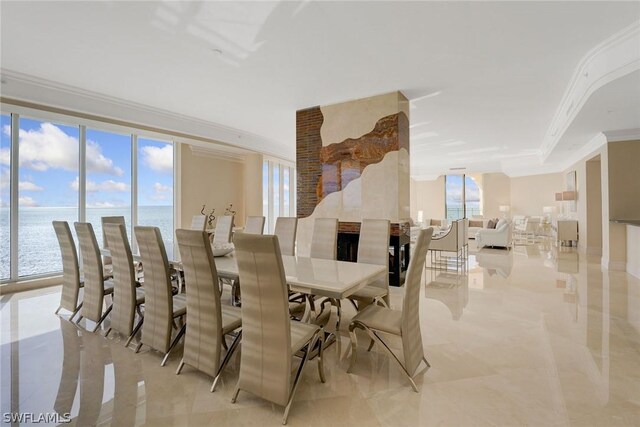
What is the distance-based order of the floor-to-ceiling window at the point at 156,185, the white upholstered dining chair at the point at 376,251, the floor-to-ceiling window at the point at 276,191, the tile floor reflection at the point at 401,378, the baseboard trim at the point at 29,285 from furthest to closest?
the floor-to-ceiling window at the point at 276,191 < the floor-to-ceiling window at the point at 156,185 < the baseboard trim at the point at 29,285 < the white upholstered dining chair at the point at 376,251 < the tile floor reflection at the point at 401,378

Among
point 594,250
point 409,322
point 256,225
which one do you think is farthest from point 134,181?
point 594,250

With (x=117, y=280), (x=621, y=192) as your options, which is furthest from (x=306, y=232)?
(x=621, y=192)

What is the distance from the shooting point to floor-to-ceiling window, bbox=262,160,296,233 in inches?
332

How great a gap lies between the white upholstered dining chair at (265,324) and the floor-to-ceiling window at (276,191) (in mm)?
6587

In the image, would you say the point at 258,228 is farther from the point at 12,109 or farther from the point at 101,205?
the point at 12,109

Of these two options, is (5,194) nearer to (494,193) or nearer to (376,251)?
(376,251)

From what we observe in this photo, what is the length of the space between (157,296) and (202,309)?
596 mm

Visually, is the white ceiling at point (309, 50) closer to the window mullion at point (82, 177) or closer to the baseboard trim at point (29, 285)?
the window mullion at point (82, 177)

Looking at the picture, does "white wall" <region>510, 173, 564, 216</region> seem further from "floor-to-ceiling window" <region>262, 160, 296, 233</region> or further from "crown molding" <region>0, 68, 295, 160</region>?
"crown molding" <region>0, 68, 295, 160</region>

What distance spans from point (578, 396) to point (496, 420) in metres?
0.68

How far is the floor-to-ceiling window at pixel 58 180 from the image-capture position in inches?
171

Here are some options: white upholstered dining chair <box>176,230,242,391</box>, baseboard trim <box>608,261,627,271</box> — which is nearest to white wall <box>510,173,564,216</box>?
baseboard trim <box>608,261,627,271</box>

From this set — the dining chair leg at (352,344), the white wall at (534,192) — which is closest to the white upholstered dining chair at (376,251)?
the dining chair leg at (352,344)

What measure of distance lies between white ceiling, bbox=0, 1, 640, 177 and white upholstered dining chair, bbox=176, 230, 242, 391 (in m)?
2.21
